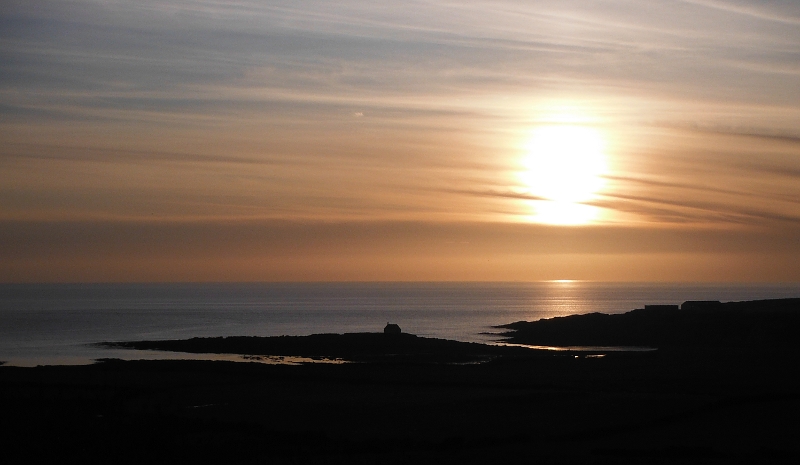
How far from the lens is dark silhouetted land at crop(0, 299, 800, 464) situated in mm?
25781

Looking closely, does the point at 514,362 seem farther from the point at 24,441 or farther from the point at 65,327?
the point at 65,327

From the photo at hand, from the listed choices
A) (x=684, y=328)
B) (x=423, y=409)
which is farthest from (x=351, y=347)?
(x=423, y=409)

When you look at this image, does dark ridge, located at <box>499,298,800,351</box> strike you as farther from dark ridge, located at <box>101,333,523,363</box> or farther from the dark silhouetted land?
dark ridge, located at <box>101,333,523,363</box>

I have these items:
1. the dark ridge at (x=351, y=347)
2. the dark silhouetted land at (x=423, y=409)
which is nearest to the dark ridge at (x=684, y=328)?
the dark silhouetted land at (x=423, y=409)

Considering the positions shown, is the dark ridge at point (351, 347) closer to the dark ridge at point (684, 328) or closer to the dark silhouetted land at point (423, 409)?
the dark silhouetted land at point (423, 409)

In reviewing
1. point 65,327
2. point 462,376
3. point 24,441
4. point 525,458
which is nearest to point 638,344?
point 462,376

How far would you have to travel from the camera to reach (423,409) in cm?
3441

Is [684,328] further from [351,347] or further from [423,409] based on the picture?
[423,409]

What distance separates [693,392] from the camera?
38531 millimetres

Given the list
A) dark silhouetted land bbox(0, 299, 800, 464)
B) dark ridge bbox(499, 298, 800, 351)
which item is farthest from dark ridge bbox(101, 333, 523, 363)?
dark ridge bbox(499, 298, 800, 351)

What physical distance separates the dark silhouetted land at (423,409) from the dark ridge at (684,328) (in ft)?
8.75

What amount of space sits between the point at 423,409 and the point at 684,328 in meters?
43.7

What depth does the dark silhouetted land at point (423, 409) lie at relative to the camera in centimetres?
2578

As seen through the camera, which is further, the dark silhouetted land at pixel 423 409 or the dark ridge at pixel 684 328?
the dark ridge at pixel 684 328
